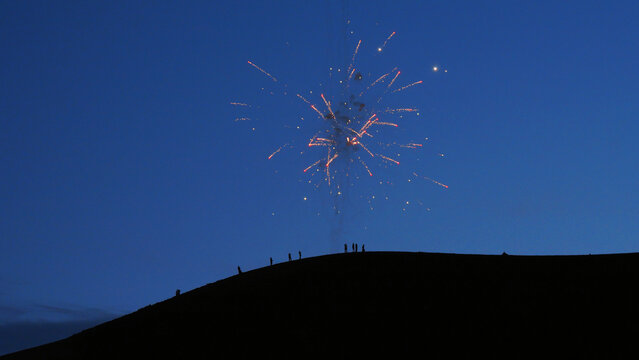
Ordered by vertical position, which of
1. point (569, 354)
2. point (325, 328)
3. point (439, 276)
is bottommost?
point (569, 354)

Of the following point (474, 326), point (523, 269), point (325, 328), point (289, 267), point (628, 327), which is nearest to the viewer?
point (628, 327)

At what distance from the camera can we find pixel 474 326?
2436 centimetres

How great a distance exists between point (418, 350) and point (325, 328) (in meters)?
4.73

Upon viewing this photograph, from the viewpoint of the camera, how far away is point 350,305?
28094mm

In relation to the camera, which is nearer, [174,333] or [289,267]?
[174,333]

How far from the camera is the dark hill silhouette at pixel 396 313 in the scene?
23.2 meters

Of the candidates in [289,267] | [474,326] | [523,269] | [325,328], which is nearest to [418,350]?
[474,326]

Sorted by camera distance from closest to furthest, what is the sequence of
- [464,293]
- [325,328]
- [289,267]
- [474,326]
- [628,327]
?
[628,327] → [474,326] → [325,328] → [464,293] → [289,267]

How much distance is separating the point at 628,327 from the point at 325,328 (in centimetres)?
1211

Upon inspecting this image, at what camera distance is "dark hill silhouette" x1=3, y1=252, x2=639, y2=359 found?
23219 mm

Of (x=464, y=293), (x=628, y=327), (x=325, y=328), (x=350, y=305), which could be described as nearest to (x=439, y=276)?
(x=464, y=293)

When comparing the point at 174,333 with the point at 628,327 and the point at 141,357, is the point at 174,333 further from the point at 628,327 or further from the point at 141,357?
the point at 628,327

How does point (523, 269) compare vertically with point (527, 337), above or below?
above

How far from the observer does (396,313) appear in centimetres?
2652
